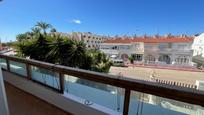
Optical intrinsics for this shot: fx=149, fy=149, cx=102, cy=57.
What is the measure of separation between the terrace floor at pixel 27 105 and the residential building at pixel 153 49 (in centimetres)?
1553

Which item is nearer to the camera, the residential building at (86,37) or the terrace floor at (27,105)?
the terrace floor at (27,105)

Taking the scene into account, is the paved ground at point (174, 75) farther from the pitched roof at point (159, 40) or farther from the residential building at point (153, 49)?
the pitched roof at point (159, 40)

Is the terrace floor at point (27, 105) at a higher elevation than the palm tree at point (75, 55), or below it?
below

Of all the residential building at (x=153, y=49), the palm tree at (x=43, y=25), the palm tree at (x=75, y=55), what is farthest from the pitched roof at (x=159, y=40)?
the palm tree at (x=75, y=55)

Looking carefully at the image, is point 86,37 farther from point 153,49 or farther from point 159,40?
point 159,40

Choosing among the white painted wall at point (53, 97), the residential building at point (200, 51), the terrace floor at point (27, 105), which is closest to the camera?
the white painted wall at point (53, 97)

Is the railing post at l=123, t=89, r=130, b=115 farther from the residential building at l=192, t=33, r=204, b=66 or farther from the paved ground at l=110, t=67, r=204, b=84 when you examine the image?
the residential building at l=192, t=33, r=204, b=66

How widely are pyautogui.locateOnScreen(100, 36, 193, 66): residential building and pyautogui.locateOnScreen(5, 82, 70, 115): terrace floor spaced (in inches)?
611

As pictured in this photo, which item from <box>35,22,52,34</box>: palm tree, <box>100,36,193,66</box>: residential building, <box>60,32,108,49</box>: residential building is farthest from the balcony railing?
<box>100,36,193,66</box>: residential building

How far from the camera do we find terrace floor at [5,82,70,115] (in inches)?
75.1

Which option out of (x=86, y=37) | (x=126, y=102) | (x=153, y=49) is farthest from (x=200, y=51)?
(x=153, y=49)

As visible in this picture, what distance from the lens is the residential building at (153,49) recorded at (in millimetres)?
16781

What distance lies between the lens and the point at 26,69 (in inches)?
95.4

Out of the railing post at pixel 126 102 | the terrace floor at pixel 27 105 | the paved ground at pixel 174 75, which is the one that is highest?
the railing post at pixel 126 102
